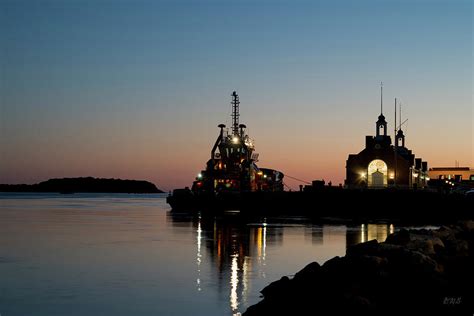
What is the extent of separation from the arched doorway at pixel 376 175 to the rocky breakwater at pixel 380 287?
207 ft

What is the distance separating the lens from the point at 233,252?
112 feet

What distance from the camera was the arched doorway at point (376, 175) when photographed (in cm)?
8062

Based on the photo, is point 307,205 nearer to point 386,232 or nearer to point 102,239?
point 386,232

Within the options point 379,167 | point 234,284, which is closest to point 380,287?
point 234,284

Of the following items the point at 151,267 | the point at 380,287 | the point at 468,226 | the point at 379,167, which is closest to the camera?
the point at 380,287

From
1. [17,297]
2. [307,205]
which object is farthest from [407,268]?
[307,205]

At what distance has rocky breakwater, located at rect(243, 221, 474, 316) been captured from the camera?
14500 millimetres

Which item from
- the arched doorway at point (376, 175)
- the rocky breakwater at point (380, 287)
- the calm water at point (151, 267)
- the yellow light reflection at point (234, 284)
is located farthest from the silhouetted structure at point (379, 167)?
the rocky breakwater at point (380, 287)

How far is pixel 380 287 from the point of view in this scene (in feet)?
51.3

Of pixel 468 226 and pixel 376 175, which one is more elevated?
pixel 376 175

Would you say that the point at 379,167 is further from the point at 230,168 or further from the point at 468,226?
the point at 468,226

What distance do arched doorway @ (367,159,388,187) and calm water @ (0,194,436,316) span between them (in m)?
31.7

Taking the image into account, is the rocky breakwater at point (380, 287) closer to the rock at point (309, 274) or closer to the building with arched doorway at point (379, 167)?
the rock at point (309, 274)

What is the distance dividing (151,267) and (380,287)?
14875 millimetres
